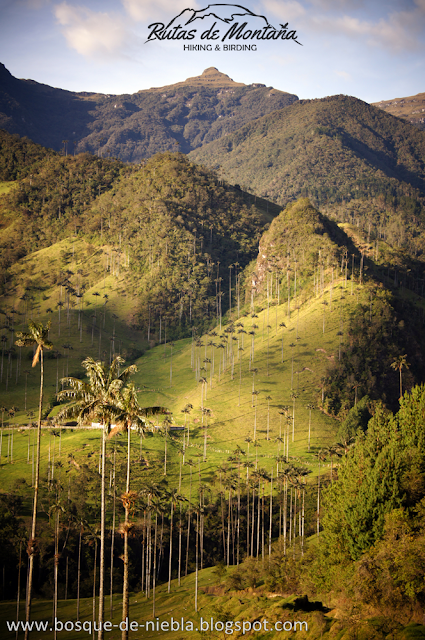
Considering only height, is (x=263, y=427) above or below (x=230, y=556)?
above

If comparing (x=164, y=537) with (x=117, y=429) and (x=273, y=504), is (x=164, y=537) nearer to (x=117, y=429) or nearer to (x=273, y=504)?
(x=273, y=504)

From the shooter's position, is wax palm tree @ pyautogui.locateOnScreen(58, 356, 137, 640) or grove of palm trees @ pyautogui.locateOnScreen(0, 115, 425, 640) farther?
grove of palm trees @ pyautogui.locateOnScreen(0, 115, 425, 640)

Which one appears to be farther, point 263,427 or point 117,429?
point 263,427

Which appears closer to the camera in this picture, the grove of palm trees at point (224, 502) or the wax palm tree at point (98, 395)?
the wax palm tree at point (98, 395)

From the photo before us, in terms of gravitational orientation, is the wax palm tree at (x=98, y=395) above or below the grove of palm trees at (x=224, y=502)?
above

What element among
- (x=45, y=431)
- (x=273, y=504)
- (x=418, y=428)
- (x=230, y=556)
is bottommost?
(x=230, y=556)

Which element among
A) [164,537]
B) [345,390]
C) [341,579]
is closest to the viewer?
[341,579]

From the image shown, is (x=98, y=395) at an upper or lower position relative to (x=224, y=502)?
upper

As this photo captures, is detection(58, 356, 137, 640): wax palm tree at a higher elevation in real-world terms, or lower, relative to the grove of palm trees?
higher

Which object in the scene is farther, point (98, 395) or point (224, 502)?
point (224, 502)

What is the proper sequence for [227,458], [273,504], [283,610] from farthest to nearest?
[227,458] < [273,504] < [283,610]

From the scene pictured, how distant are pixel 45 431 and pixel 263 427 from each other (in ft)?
197

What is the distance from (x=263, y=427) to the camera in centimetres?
16288

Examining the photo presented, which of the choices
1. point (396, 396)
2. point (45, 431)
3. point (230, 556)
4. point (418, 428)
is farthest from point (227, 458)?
point (418, 428)
